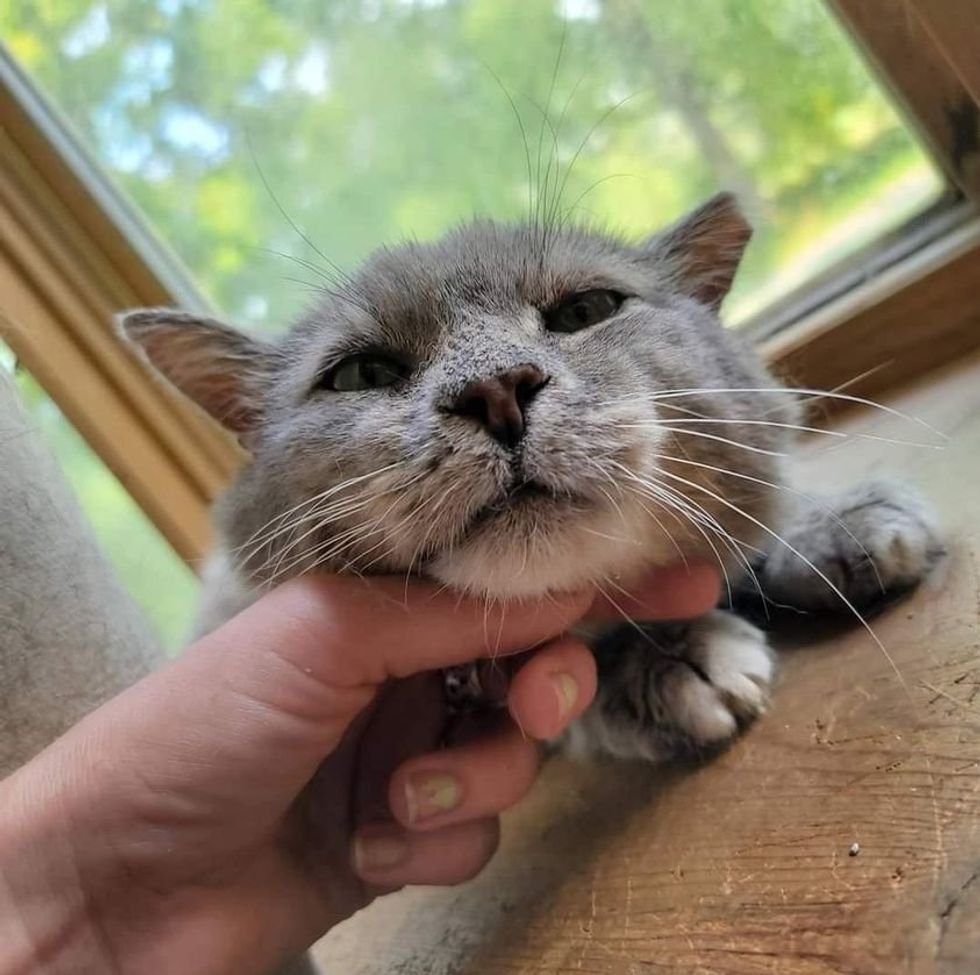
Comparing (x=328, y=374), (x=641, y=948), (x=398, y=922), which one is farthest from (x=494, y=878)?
(x=328, y=374)

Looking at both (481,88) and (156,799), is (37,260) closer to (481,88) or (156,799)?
(481,88)

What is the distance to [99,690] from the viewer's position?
110cm

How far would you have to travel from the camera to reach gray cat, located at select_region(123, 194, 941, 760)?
31.7 inches

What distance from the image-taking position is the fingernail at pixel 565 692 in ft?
3.01

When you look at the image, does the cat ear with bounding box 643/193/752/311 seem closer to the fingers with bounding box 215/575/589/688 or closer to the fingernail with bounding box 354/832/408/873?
the fingers with bounding box 215/575/589/688

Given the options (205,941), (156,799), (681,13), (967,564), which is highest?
(681,13)

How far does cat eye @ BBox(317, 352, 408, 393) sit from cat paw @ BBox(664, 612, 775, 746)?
0.41 meters

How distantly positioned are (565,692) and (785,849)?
24 centimetres

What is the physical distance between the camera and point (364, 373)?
1.01 meters

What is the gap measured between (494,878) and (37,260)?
136cm

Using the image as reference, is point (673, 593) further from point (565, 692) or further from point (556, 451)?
point (556, 451)

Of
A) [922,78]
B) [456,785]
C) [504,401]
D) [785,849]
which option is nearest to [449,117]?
[922,78]

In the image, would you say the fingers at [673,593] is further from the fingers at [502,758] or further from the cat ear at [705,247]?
the cat ear at [705,247]

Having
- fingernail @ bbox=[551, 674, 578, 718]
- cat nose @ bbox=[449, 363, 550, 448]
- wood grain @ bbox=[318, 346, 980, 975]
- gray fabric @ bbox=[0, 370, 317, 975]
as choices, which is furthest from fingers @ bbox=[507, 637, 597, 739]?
gray fabric @ bbox=[0, 370, 317, 975]
